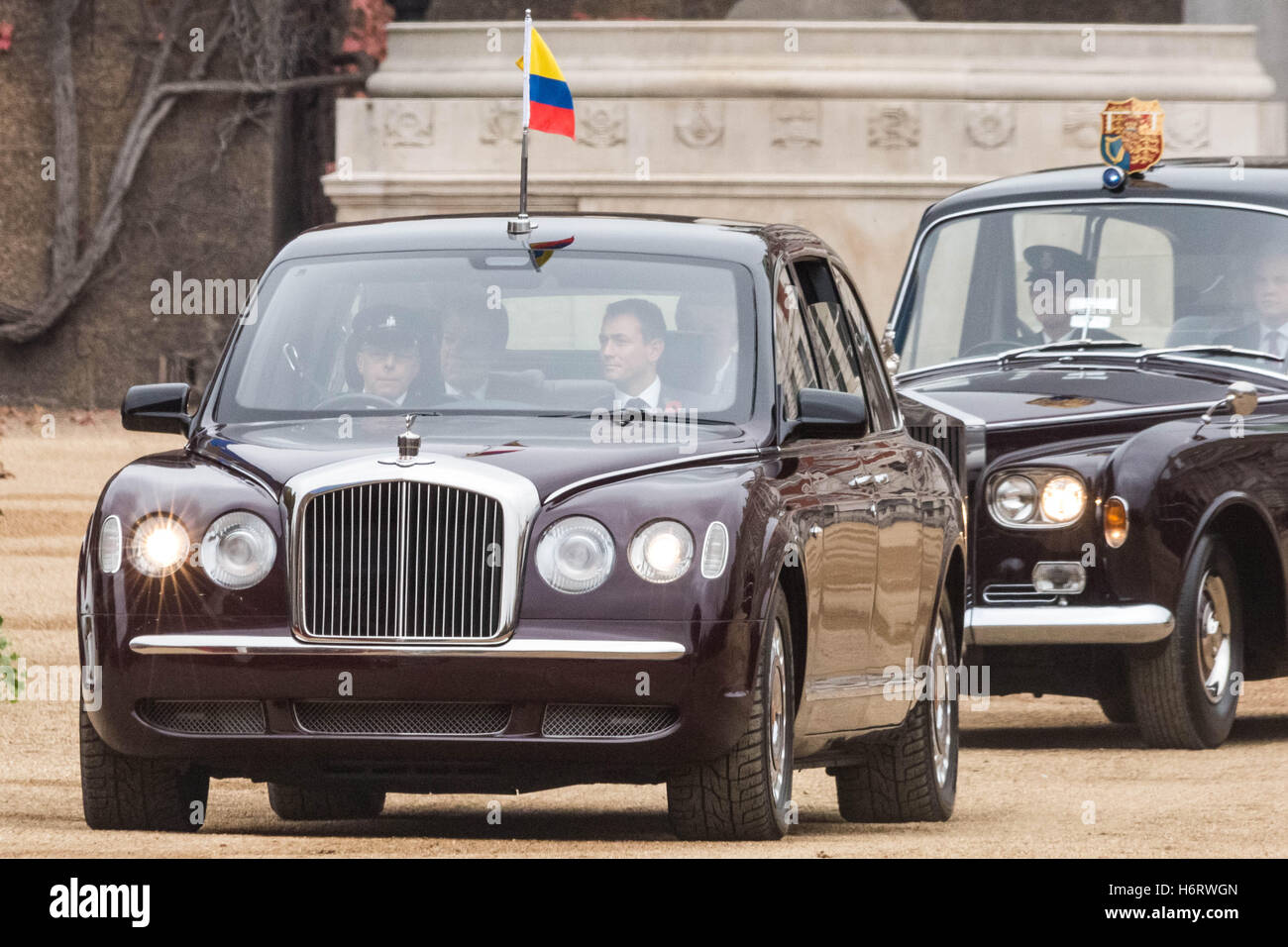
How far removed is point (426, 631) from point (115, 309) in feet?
73.4

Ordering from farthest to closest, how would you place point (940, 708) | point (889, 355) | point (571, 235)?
point (889, 355), point (940, 708), point (571, 235)

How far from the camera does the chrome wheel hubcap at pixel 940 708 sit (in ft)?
30.7

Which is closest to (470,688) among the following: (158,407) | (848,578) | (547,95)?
(848,578)

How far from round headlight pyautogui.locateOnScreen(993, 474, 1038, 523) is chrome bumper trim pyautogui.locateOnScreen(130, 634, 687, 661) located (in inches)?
168

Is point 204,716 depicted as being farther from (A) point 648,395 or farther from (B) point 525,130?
(B) point 525,130

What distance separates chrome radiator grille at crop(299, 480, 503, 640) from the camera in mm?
7297

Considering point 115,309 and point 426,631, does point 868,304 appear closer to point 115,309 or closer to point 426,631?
point 115,309

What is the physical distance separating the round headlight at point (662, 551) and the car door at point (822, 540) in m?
0.52

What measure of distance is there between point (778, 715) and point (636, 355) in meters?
1.13

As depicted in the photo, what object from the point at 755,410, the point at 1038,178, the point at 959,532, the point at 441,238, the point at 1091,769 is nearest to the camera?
the point at 755,410

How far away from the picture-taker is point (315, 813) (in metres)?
8.81

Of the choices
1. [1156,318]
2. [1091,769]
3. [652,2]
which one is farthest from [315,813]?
[652,2]

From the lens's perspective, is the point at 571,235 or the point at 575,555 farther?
the point at 571,235

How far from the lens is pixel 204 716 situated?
7477 mm
